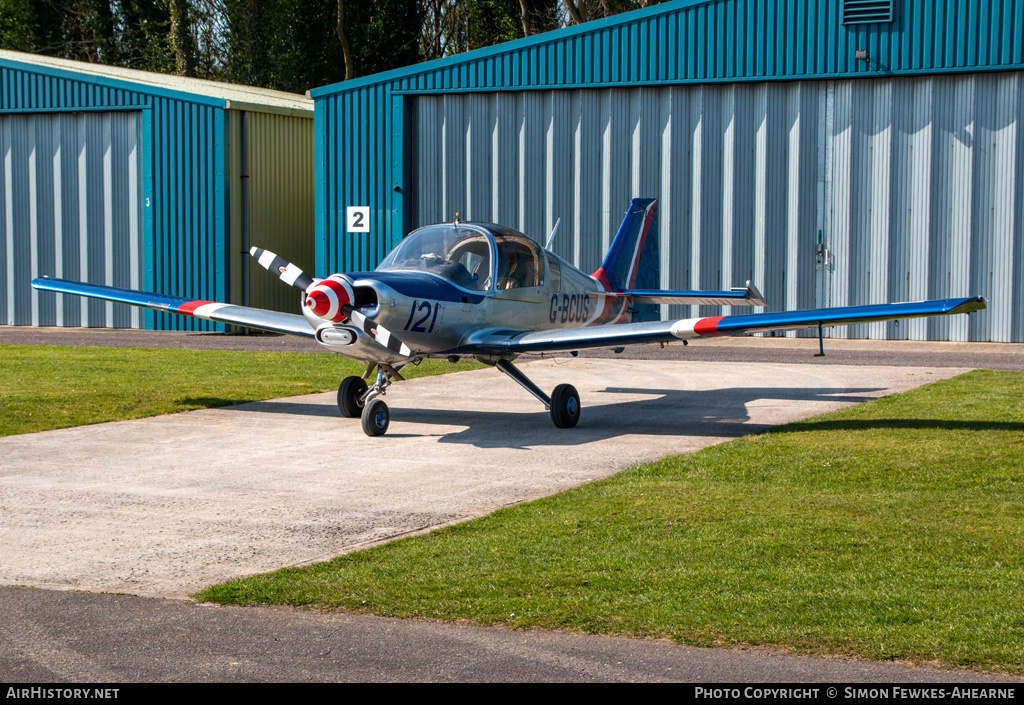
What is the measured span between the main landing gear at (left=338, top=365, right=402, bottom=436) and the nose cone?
1093mm

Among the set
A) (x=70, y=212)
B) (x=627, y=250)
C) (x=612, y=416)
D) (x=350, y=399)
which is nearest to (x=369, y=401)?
(x=350, y=399)

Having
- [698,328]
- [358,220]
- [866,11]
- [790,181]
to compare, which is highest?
[866,11]

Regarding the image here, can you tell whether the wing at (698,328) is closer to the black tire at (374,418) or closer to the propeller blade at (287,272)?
the black tire at (374,418)

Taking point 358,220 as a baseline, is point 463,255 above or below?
below

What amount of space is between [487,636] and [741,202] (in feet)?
65.2

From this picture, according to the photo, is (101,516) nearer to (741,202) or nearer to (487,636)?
(487,636)

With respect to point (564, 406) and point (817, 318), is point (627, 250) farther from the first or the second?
point (817, 318)

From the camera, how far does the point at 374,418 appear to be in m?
11.3

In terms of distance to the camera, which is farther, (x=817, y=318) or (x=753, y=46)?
(x=753, y=46)

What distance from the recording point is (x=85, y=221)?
2806 centimetres

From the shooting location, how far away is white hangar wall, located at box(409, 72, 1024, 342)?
880 inches

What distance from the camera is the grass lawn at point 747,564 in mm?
5105

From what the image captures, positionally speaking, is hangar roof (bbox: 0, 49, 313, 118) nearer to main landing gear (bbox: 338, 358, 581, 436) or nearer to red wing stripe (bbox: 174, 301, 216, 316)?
red wing stripe (bbox: 174, 301, 216, 316)

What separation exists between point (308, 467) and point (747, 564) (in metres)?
4.62
